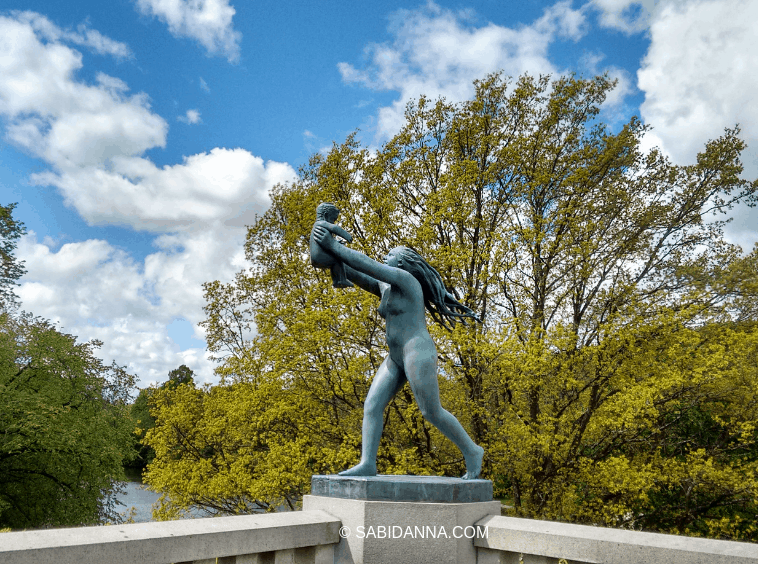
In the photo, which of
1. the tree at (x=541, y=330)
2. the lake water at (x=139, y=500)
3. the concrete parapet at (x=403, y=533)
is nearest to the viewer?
the concrete parapet at (x=403, y=533)

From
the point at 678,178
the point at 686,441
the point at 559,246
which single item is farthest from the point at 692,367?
the point at 678,178

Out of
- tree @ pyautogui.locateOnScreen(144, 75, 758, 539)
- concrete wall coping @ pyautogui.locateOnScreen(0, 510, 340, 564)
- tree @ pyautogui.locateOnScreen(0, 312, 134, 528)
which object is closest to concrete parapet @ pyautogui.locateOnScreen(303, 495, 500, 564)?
Result: concrete wall coping @ pyautogui.locateOnScreen(0, 510, 340, 564)

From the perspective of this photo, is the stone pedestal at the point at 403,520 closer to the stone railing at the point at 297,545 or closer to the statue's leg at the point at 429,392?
the stone railing at the point at 297,545

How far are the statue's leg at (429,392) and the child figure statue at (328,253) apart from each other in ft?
2.37

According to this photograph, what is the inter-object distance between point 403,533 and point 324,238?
6.94 ft

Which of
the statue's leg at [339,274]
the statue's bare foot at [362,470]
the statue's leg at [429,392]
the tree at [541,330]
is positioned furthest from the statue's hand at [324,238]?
the tree at [541,330]

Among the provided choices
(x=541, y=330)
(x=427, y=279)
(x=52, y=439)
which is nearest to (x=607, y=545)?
(x=427, y=279)

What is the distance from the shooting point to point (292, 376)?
13492mm

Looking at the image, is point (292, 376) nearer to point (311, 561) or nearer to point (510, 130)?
point (510, 130)

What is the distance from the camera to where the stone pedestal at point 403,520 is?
12.2 ft

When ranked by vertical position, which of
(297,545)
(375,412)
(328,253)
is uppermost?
(328,253)

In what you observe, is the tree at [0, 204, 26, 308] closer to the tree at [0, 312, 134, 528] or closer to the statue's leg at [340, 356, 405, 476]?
the tree at [0, 312, 134, 528]

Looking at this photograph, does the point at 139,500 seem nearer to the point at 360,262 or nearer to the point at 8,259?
the point at 8,259

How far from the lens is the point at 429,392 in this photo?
435cm
